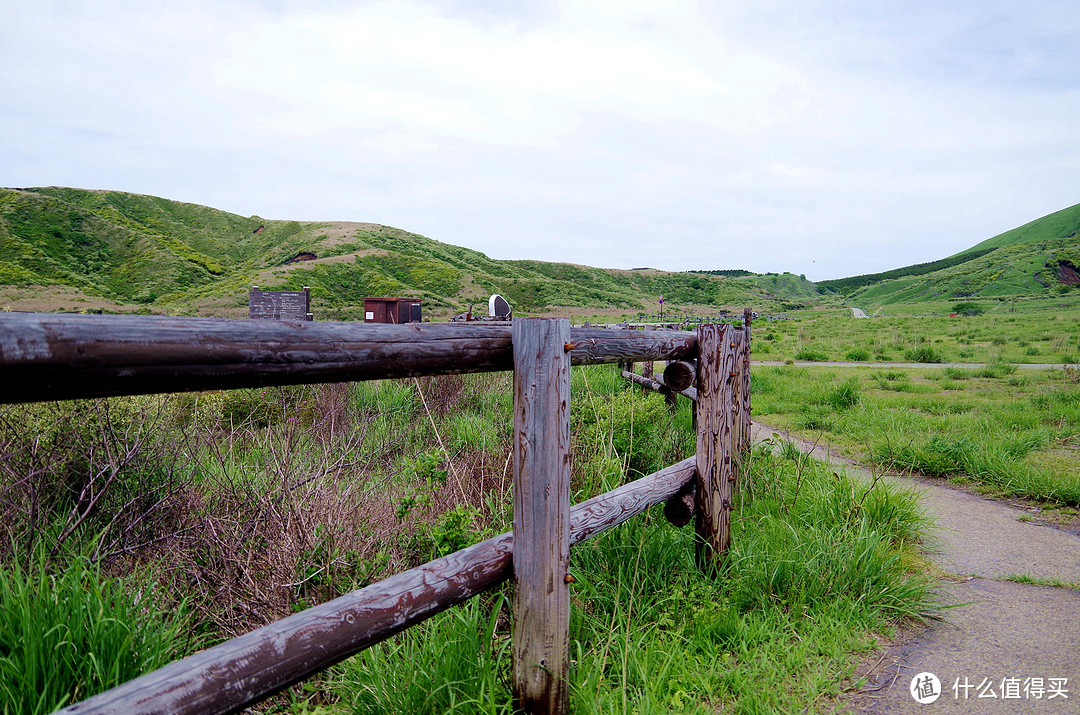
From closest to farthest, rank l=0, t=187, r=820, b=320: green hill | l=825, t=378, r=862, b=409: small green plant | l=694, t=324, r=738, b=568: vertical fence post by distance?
1. l=694, t=324, r=738, b=568: vertical fence post
2. l=825, t=378, r=862, b=409: small green plant
3. l=0, t=187, r=820, b=320: green hill

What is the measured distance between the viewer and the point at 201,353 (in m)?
1.23

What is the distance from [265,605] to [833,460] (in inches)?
222

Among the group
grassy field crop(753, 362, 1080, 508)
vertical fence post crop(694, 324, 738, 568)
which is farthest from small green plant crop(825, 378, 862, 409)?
vertical fence post crop(694, 324, 738, 568)

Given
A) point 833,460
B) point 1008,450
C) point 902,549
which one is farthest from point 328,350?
point 1008,450

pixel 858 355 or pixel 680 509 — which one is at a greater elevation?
pixel 680 509

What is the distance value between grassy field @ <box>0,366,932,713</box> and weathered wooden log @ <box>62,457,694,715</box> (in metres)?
0.41

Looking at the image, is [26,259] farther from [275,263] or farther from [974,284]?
[974,284]

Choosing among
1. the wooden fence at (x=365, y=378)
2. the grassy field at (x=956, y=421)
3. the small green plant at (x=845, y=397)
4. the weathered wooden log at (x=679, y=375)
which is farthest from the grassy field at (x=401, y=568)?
the small green plant at (x=845, y=397)

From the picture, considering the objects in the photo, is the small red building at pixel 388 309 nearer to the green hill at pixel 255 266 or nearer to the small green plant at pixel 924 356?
the small green plant at pixel 924 356

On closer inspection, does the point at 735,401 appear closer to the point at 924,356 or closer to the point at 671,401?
the point at 671,401

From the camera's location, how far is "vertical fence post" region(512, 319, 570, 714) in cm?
202

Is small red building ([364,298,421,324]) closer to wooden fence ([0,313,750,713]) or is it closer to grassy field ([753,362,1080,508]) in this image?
grassy field ([753,362,1080,508])

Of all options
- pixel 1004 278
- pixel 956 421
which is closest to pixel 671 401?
pixel 956 421

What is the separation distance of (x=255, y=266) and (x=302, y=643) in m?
123
